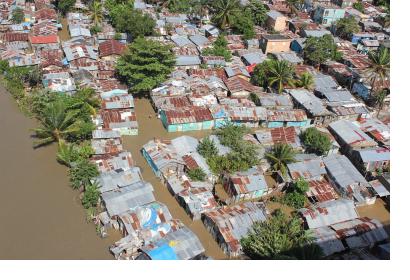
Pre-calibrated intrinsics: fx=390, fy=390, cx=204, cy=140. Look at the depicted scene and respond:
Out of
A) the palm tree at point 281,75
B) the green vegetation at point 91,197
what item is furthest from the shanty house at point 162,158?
the palm tree at point 281,75

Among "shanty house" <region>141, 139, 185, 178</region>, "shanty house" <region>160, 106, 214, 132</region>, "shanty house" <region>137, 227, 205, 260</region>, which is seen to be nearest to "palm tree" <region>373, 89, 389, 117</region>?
"shanty house" <region>160, 106, 214, 132</region>

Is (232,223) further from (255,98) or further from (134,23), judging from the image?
(134,23)

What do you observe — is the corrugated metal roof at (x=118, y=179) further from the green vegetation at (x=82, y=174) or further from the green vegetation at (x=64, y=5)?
the green vegetation at (x=64, y=5)

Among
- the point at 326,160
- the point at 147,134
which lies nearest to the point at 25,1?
the point at 147,134

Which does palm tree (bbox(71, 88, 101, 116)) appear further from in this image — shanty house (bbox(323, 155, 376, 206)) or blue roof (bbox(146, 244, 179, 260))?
shanty house (bbox(323, 155, 376, 206))

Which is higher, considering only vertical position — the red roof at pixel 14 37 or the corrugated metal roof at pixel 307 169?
the red roof at pixel 14 37

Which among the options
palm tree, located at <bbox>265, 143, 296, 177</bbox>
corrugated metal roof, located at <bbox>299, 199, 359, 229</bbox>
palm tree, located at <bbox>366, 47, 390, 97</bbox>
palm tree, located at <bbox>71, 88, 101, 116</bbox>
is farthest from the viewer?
palm tree, located at <bbox>366, 47, 390, 97</bbox>

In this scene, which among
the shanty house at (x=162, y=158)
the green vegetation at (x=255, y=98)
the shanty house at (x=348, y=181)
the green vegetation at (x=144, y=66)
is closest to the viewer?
the shanty house at (x=348, y=181)

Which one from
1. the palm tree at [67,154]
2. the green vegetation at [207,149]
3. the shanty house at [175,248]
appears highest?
the green vegetation at [207,149]

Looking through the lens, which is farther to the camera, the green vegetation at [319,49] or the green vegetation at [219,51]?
the green vegetation at [319,49]
